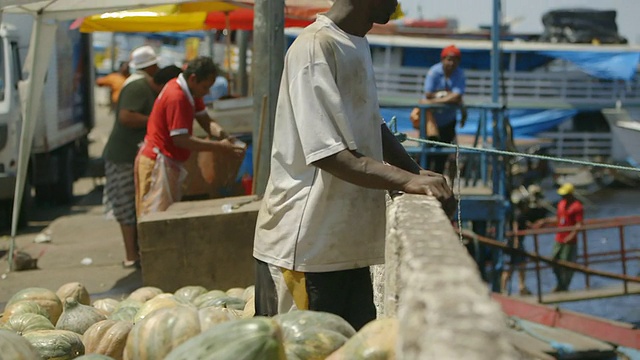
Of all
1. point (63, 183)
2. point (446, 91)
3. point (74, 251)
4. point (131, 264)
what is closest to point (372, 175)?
point (131, 264)

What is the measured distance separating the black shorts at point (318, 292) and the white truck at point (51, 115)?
1028cm

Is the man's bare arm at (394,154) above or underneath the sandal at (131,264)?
above

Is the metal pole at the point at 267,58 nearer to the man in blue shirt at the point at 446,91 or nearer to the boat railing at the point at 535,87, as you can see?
the man in blue shirt at the point at 446,91

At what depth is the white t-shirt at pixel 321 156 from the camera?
349 centimetres

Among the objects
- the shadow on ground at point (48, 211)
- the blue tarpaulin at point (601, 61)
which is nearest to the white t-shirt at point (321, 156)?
the shadow on ground at point (48, 211)

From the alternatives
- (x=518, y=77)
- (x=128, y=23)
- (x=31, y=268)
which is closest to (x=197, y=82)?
(x=31, y=268)

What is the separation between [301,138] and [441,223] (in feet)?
2.36

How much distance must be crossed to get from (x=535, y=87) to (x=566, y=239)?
1876 cm

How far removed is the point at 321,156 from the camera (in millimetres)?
3465

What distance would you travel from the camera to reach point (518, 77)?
33.1m

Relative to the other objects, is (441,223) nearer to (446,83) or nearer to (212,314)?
(212,314)

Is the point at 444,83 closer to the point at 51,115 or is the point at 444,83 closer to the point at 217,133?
the point at 217,133

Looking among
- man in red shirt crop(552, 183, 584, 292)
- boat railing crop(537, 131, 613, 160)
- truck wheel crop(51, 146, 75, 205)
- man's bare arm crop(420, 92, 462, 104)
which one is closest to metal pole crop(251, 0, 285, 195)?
man's bare arm crop(420, 92, 462, 104)

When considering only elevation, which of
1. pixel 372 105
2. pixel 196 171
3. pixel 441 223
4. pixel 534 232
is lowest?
pixel 534 232
